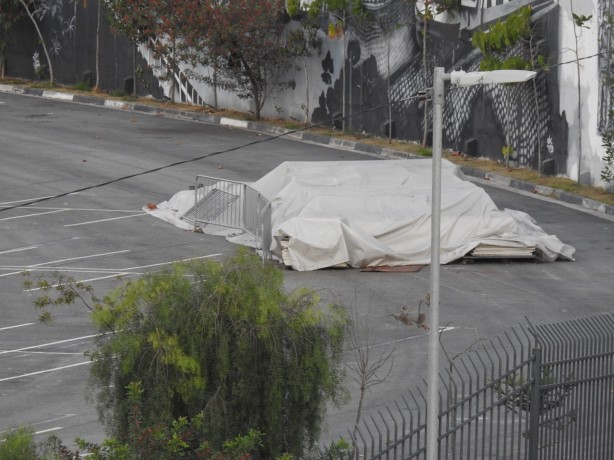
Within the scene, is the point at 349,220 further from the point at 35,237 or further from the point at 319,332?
the point at 319,332

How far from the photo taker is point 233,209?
83.8ft

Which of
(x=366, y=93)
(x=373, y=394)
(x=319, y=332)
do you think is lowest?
(x=373, y=394)

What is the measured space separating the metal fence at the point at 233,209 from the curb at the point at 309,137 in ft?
5.22

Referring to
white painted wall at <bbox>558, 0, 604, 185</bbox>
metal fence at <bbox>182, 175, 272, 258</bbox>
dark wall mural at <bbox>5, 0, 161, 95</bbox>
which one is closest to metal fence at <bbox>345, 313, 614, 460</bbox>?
metal fence at <bbox>182, 175, 272, 258</bbox>

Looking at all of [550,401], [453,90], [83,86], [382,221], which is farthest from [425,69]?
[550,401]

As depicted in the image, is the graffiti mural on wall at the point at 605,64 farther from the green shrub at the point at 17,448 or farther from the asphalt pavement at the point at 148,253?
the green shrub at the point at 17,448

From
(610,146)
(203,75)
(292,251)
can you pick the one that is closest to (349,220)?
(292,251)

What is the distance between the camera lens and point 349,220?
23.4m

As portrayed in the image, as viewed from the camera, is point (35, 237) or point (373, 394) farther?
point (35, 237)

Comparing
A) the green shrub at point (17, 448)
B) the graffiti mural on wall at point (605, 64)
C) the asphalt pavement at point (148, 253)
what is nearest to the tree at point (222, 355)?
the green shrub at point (17, 448)

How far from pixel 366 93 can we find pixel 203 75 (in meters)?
6.28

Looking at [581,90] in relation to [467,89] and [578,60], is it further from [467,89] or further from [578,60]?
[467,89]

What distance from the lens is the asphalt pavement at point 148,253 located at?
1731 centimetres

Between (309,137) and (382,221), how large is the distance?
12.9 m
